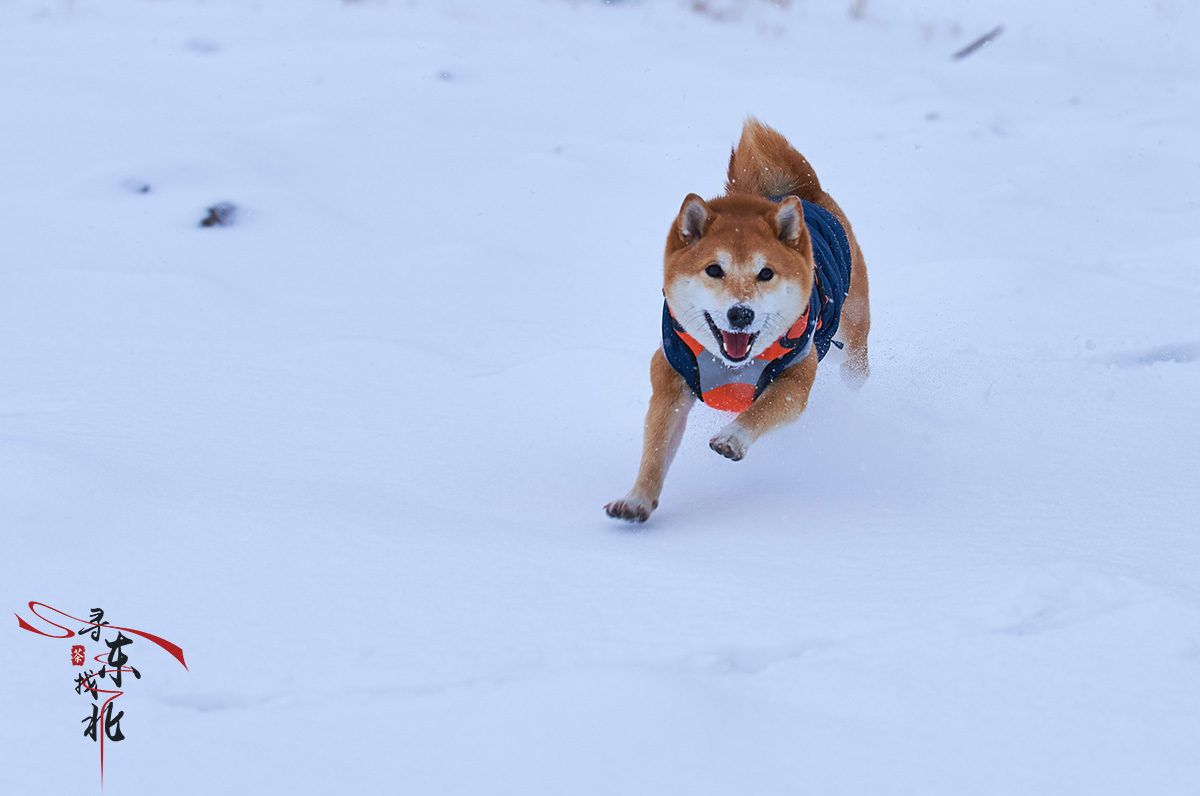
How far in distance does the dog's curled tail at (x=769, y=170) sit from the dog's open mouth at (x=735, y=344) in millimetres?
958

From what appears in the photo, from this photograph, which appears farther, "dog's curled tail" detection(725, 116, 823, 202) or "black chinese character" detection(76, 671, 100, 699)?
"dog's curled tail" detection(725, 116, 823, 202)

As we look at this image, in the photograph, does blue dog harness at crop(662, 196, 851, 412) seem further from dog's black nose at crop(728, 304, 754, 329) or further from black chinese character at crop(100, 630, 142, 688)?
black chinese character at crop(100, 630, 142, 688)

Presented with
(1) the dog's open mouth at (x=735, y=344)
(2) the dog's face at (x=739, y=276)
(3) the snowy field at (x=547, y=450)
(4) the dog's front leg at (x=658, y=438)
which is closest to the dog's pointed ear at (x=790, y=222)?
(2) the dog's face at (x=739, y=276)

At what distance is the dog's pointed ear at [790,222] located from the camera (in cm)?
273

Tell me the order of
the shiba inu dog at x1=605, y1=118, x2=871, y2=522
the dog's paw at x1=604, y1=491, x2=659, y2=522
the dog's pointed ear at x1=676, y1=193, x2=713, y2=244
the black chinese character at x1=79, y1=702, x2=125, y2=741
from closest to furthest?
1. the black chinese character at x1=79, y1=702, x2=125, y2=741
2. the dog's paw at x1=604, y1=491, x2=659, y2=522
3. the shiba inu dog at x1=605, y1=118, x2=871, y2=522
4. the dog's pointed ear at x1=676, y1=193, x2=713, y2=244

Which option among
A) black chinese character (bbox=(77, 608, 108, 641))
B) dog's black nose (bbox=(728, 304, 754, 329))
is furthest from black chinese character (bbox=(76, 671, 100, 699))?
dog's black nose (bbox=(728, 304, 754, 329))

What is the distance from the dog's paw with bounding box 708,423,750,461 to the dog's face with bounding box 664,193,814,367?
215 mm

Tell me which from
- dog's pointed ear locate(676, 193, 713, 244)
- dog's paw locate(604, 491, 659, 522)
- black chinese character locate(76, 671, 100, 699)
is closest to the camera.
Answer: black chinese character locate(76, 671, 100, 699)

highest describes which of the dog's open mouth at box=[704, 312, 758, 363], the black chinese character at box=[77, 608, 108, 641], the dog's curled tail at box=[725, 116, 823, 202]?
the dog's curled tail at box=[725, 116, 823, 202]

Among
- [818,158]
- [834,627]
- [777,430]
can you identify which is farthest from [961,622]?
[818,158]

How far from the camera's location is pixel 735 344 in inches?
105

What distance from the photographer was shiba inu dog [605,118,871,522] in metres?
2.62

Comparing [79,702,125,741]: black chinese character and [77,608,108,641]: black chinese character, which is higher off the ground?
[79,702,125,741]: black chinese character

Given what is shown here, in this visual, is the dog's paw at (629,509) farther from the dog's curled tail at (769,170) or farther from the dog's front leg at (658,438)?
the dog's curled tail at (769,170)
